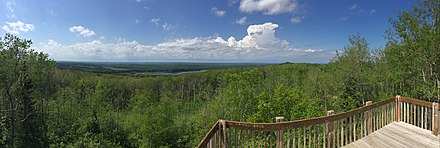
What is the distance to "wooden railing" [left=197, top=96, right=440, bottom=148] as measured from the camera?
274 centimetres

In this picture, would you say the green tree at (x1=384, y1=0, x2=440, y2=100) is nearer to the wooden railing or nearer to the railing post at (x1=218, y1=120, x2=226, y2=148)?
the wooden railing

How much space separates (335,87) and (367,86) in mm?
2214

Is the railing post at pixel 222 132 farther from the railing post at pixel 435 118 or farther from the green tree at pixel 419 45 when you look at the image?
the green tree at pixel 419 45

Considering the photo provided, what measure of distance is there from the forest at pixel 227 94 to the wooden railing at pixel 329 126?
15.3ft

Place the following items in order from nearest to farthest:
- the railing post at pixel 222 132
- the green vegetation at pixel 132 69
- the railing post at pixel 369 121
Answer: the railing post at pixel 222 132
the railing post at pixel 369 121
the green vegetation at pixel 132 69

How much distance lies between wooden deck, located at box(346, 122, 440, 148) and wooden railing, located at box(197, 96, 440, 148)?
0.40 ft

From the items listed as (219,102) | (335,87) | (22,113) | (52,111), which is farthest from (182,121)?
(335,87)

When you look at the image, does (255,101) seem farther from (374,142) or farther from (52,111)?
(52,111)

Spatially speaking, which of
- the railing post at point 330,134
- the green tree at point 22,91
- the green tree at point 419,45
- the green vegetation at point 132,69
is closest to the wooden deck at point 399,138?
the railing post at point 330,134

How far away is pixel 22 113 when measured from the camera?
18859 millimetres

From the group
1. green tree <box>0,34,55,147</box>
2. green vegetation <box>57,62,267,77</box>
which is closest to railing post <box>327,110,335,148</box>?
green tree <box>0,34,55,147</box>

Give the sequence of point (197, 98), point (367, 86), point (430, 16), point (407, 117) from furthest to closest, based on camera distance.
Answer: point (197, 98), point (367, 86), point (430, 16), point (407, 117)

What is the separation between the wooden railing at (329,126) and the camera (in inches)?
108

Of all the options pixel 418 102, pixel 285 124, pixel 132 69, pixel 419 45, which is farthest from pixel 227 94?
pixel 132 69
